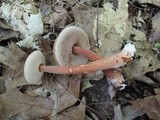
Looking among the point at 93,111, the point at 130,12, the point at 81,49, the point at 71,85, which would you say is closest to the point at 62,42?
the point at 81,49

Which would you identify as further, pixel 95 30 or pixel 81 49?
pixel 95 30

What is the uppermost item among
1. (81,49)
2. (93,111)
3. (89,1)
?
(89,1)

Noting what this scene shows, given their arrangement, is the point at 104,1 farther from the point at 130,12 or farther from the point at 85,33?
the point at 85,33

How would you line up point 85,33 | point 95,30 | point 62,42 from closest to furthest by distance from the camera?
point 62,42 < point 85,33 < point 95,30

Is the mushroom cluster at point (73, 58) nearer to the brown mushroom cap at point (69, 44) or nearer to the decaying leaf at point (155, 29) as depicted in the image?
the brown mushroom cap at point (69, 44)

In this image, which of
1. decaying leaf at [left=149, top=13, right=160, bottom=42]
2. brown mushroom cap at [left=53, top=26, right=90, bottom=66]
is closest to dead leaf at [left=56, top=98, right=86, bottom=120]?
brown mushroom cap at [left=53, top=26, right=90, bottom=66]

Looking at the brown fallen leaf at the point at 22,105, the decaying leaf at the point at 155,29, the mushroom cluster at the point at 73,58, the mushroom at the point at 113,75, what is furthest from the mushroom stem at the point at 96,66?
the decaying leaf at the point at 155,29

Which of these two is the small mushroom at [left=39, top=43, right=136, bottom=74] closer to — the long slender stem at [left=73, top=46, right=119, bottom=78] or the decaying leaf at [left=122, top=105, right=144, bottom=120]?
the long slender stem at [left=73, top=46, right=119, bottom=78]
